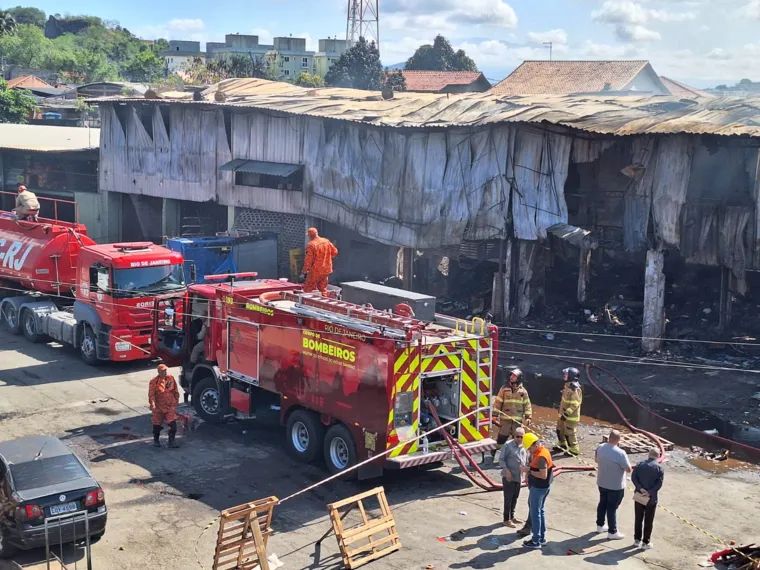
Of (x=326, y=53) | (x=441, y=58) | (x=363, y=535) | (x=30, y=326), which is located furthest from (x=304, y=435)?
(x=326, y=53)

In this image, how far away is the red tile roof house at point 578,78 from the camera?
53.1m

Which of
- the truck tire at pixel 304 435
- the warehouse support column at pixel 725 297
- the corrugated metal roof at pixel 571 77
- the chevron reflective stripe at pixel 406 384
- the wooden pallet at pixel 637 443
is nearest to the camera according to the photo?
the chevron reflective stripe at pixel 406 384

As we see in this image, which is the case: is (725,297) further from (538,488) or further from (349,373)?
(538,488)

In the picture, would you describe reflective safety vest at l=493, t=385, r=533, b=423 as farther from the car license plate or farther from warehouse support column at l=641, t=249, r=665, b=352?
warehouse support column at l=641, t=249, r=665, b=352

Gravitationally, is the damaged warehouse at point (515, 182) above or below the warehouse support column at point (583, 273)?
above

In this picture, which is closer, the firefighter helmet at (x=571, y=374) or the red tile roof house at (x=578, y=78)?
the firefighter helmet at (x=571, y=374)

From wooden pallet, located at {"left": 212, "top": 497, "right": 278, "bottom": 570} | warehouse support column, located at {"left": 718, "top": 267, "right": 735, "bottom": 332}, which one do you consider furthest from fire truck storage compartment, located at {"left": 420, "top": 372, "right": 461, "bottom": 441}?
warehouse support column, located at {"left": 718, "top": 267, "right": 735, "bottom": 332}

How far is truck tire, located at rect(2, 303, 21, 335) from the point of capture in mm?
22906

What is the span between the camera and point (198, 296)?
636 inches

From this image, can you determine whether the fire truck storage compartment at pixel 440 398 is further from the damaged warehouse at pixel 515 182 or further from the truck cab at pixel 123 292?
the damaged warehouse at pixel 515 182

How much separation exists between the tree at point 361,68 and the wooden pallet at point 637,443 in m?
55.3

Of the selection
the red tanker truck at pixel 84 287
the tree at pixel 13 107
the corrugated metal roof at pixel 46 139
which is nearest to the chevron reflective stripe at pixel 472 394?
the red tanker truck at pixel 84 287

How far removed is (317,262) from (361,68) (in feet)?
176

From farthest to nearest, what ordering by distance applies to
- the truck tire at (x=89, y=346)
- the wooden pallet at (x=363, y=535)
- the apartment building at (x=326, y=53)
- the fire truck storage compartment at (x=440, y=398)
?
the apartment building at (x=326, y=53) → the truck tire at (x=89, y=346) → the fire truck storage compartment at (x=440, y=398) → the wooden pallet at (x=363, y=535)
